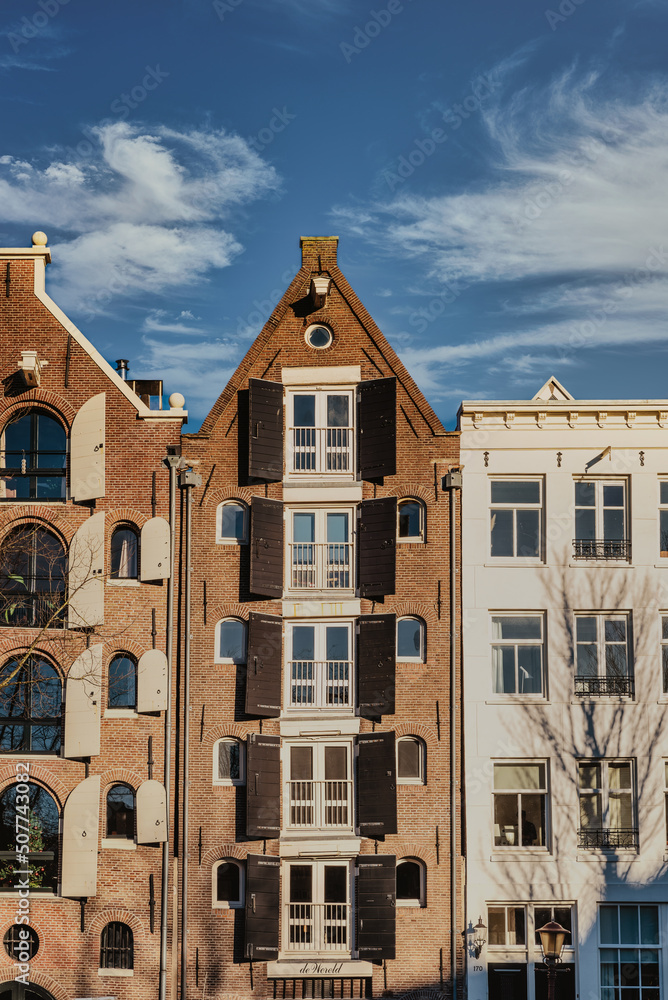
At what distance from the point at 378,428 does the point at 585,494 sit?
212 inches

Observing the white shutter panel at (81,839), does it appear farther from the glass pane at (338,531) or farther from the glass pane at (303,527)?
the glass pane at (338,531)

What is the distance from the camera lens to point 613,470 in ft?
86.6

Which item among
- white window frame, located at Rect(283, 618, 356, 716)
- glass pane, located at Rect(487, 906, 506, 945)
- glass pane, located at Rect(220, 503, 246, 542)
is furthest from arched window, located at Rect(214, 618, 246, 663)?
glass pane, located at Rect(487, 906, 506, 945)

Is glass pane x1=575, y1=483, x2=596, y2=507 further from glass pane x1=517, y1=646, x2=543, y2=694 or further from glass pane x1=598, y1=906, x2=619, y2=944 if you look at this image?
glass pane x1=598, y1=906, x2=619, y2=944

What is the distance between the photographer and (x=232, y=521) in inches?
1035

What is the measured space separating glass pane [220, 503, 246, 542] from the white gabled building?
5.45 meters

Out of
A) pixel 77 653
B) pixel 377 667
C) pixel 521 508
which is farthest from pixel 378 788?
pixel 77 653

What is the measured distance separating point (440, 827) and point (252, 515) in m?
8.38

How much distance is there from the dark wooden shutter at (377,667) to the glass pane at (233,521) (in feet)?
12.7

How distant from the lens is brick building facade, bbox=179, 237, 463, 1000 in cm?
2439

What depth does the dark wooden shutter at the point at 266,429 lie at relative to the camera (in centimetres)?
2575

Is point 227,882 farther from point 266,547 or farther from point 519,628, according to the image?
point 519,628

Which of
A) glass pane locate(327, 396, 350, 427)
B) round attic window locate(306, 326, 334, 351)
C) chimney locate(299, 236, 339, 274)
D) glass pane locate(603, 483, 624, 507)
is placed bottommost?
glass pane locate(603, 483, 624, 507)

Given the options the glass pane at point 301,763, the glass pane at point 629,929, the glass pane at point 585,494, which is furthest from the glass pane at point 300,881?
the glass pane at point 585,494
